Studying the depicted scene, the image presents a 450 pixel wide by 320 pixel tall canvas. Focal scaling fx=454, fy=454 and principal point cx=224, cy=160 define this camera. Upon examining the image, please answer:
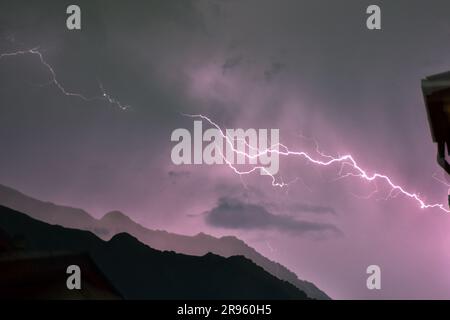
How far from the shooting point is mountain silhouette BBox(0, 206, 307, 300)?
2850 centimetres

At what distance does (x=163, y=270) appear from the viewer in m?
31.4

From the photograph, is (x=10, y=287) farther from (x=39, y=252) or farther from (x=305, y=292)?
(x=305, y=292)

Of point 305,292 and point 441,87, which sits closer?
point 441,87

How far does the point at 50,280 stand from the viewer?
12117 millimetres

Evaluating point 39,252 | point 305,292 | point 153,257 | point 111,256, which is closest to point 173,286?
point 153,257

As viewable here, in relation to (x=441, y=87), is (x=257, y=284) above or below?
below

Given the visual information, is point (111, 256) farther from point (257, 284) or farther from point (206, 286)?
point (257, 284)

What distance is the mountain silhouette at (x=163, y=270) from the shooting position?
2850 centimetres
